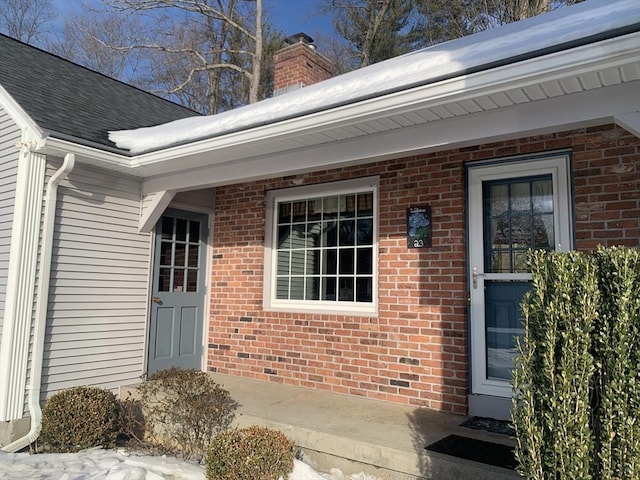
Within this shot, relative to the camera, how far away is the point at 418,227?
4.45 meters

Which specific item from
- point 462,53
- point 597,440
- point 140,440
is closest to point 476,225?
point 462,53

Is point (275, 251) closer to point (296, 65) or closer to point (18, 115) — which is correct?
point (18, 115)

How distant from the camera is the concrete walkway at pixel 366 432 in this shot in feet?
9.66

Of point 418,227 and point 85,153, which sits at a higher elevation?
point 85,153

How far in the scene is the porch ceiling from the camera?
8.45ft

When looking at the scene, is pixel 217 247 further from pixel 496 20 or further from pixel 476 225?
pixel 496 20

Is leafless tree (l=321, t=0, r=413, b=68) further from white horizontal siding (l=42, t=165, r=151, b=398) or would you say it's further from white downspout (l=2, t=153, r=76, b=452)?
white downspout (l=2, t=153, r=76, b=452)

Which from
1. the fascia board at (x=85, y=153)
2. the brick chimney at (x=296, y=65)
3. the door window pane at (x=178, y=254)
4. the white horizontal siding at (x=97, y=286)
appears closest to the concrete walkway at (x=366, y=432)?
the white horizontal siding at (x=97, y=286)

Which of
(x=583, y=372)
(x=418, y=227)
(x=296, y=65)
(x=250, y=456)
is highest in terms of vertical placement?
(x=296, y=65)

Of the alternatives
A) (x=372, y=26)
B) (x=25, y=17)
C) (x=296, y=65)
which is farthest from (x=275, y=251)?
(x=25, y=17)

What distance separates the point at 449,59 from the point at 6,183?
426cm

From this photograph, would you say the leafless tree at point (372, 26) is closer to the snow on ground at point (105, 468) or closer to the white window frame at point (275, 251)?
the white window frame at point (275, 251)

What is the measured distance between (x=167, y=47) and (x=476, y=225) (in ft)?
40.4

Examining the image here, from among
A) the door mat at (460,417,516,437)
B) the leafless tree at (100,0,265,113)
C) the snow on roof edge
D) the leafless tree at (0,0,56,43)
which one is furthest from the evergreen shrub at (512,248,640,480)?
the leafless tree at (0,0,56,43)
